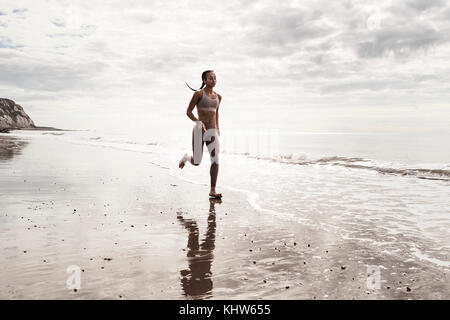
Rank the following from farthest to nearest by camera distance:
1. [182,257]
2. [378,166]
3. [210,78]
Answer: [378,166] → [210,78] → [182,257]

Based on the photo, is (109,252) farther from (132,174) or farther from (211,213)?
(132,174)

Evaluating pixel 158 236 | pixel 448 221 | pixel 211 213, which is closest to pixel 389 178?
pixel 448 221

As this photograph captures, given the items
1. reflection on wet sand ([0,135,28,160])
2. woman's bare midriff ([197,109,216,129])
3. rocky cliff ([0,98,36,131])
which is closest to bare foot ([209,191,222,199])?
woman's bare midriff ([197,109,216,129])

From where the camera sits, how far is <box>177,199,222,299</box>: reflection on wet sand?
3.20 meters

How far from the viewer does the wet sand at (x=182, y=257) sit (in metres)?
3.19

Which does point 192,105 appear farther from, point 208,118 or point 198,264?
point 198,264

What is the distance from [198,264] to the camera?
12.7ft

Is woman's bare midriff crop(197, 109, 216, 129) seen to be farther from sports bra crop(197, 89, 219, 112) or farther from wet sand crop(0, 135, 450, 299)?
wet sand crop(0, 135, 450, 299)

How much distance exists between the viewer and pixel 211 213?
21.9 ft

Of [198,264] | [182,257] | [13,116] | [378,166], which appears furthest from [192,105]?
[13,116]

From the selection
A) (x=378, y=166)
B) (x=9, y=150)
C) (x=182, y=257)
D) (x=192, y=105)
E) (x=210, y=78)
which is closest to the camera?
(x=182, y=257)

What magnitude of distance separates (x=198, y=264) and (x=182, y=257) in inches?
12.3

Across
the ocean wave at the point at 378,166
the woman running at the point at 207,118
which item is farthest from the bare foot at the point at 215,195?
the ocean wave at the point at 378,166

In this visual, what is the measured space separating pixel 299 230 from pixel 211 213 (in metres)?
1.84
